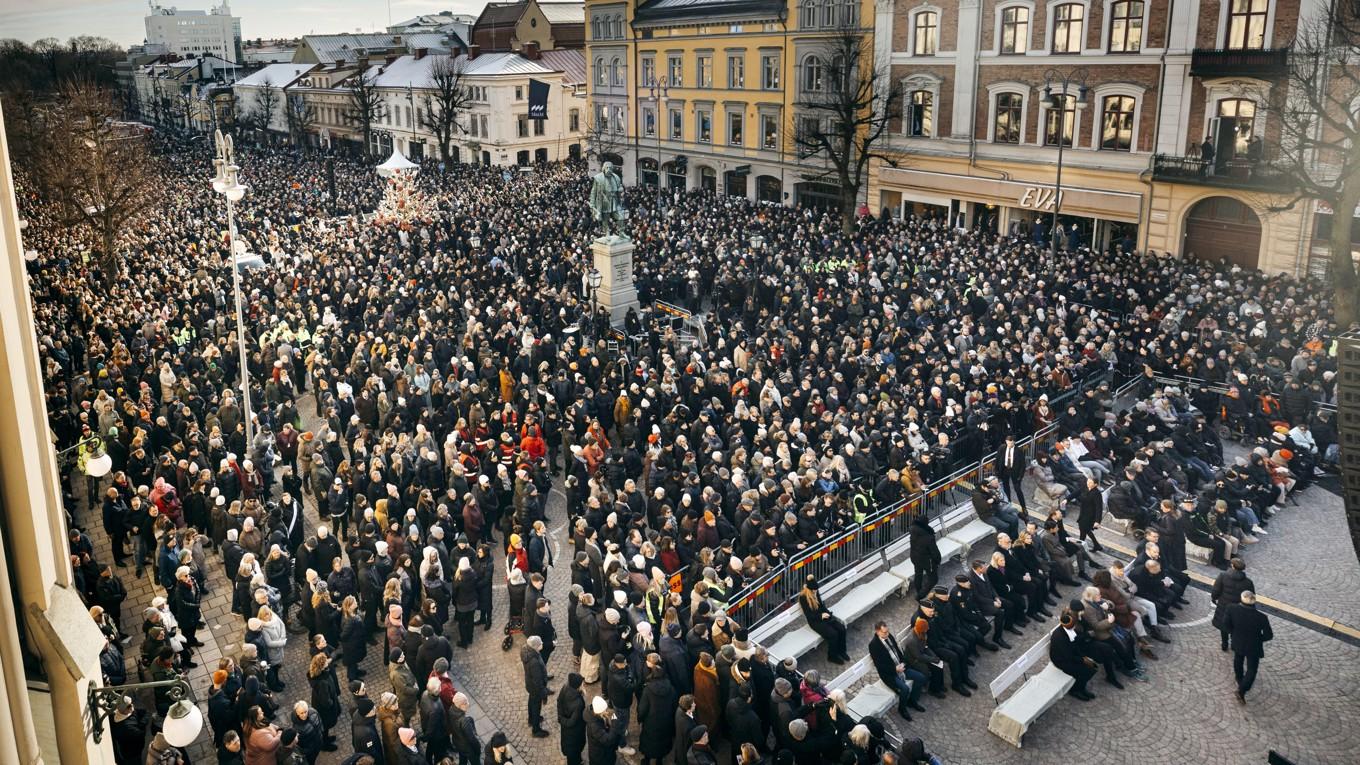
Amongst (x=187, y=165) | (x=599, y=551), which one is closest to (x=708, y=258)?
(x=599, y=551)

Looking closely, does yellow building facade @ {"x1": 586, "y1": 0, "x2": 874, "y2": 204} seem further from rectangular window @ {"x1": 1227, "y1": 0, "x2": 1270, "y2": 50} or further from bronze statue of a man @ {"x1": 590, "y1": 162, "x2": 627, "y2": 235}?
bronze statue of a man @ {"x1": 590, "y1": 162, "x2": 627, "y2": 235}

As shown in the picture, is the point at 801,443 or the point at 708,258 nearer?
the point at 801,443

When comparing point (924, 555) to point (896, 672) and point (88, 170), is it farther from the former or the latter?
point (88, 170)

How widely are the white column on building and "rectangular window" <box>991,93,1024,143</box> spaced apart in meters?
1.09

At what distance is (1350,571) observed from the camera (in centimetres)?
Answer: 1381

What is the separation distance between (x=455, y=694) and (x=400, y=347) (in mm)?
13212

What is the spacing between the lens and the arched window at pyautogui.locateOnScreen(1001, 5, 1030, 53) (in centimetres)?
3469

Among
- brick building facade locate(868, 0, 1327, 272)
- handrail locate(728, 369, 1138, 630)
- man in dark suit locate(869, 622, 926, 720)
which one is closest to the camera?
man in dark suit locate(869, 622, 926, 720)

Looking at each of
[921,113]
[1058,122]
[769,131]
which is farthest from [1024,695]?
[769,131]

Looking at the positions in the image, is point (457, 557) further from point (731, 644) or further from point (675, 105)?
point (675, 105)

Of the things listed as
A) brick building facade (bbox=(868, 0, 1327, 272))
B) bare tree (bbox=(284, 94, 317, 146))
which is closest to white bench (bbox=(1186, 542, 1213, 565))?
brick building facade (bbox=(868, 0, 1327, 272))

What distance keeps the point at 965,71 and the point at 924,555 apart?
28691 millimetres

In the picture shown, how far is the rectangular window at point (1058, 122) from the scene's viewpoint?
110ft

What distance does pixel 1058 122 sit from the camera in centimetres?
3419
